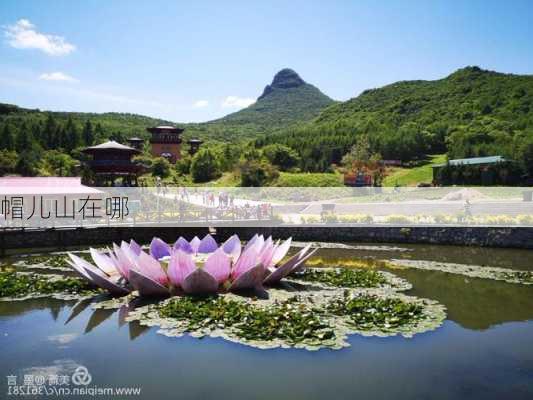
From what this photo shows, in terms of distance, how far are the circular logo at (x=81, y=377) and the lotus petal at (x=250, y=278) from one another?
10.6ft

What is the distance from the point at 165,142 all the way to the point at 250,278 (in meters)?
53.4

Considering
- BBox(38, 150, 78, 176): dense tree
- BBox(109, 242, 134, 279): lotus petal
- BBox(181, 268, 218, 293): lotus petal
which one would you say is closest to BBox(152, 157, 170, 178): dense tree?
BBox(38, 150, 78, 176): dense tree

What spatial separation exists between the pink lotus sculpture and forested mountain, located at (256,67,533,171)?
32385mm

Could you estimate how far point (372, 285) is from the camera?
9.98 m

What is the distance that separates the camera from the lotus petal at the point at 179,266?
7957 mm

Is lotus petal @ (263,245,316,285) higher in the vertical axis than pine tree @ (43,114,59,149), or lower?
lower

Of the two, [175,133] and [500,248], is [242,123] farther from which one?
[500,248]

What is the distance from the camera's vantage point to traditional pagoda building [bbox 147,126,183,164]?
197 ft

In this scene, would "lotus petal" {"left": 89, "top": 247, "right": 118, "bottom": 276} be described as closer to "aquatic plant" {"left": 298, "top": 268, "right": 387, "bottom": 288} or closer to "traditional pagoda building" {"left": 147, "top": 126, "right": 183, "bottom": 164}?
"aquatic plant" {"left": 298, "top": 268, "right": 387, "bottom": 288}

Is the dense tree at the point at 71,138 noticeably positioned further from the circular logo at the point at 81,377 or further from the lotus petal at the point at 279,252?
the circular logo at the point at 81,377

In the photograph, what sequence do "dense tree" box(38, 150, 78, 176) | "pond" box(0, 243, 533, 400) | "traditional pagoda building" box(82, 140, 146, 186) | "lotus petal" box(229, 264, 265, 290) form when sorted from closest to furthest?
1. "pond" box(0, 243, 533, 400)
2. "lotus petal" box(229, 264, 265, 290)
3. "traditional pagoda building" box(82, 140, 146, 186)
4. "dense tree" box(38, 150, 78, 176)

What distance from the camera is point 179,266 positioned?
814 centimetres

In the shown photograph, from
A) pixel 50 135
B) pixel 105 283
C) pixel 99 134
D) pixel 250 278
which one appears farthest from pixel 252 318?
pixel 99 134

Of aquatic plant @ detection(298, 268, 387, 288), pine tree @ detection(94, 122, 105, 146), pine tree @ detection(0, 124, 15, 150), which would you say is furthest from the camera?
pine tree @ detection(94, 122, 105, 146)
